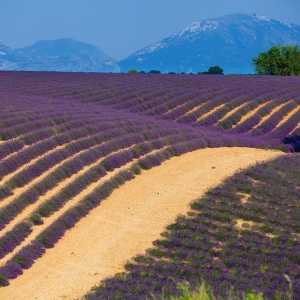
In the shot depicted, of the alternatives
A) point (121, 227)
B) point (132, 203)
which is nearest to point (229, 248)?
point (121, 227)

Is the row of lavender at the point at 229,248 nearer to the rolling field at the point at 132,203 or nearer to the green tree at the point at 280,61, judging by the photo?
the rolling field at the point at 132,203

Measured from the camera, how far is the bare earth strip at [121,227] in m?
19.3

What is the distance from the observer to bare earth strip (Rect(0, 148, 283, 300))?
19297mm

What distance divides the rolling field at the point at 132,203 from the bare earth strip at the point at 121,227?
0.12 ft

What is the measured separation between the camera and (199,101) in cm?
4953

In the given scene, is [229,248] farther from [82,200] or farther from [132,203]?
[82,200]

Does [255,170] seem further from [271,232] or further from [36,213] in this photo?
[36,213]

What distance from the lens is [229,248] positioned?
21625 mm

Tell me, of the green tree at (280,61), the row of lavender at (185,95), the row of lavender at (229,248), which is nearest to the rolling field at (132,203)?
the row of lavender at (229,248)

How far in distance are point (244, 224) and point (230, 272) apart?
3953mm

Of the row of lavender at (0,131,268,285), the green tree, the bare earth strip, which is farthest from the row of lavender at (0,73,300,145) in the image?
the green tree

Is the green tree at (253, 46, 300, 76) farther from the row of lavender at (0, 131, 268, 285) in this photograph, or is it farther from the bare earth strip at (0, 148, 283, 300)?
the bare earth strip at (0, 148, 283, 300)

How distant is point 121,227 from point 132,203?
233 centimetres

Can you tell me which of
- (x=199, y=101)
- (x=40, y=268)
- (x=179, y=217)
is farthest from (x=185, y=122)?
(x=40, y=268)
